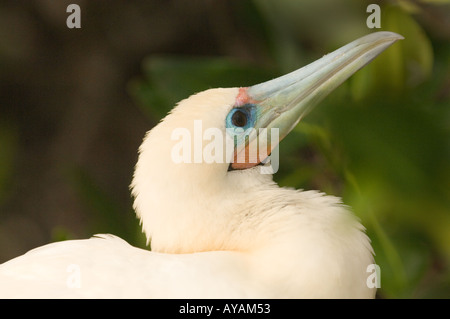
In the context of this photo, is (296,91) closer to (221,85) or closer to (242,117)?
(242,117)

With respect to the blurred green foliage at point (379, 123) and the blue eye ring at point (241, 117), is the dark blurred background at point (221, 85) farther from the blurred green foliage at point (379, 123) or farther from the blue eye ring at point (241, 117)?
the blue eye ring at point (241, 117)

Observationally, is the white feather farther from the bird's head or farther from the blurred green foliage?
the blurred green foliage

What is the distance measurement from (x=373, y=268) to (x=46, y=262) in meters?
0.68

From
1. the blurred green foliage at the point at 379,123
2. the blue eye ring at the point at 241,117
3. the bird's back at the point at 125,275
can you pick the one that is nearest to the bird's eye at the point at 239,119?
the blue eye ring at the point at 241,117

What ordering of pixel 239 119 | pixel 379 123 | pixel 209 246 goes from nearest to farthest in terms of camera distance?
pixel 379 123
pixel 209 246
pixel 239 119

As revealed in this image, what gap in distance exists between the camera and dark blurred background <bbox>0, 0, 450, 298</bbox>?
3.59ft

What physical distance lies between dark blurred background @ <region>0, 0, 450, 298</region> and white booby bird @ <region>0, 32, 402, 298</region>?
74 millimetres

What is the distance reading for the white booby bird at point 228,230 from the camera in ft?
4.54

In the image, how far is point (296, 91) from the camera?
167 cm

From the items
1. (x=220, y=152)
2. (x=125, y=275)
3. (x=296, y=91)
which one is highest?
(x=296, y=91)

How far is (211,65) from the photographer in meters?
2.04

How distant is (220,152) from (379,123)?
0.55 m

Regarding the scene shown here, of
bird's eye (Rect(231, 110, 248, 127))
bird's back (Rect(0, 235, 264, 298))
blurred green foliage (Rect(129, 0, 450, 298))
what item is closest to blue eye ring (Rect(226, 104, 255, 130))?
bird's eye (Rect(231, 110, 248, 127))

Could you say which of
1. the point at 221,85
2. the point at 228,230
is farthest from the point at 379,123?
the point at 221,85
